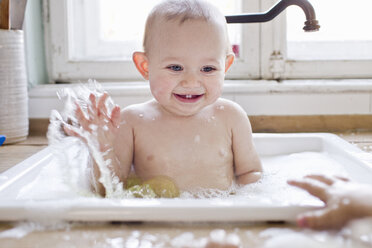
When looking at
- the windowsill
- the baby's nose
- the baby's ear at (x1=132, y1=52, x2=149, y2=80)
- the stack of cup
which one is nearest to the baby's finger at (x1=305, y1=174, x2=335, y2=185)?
the baby's nose

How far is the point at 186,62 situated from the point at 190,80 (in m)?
0.04

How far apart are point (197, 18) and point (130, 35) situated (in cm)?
91

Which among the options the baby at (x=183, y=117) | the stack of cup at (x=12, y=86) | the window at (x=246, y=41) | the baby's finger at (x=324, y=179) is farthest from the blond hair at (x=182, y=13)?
the window at (x=246, y=41)

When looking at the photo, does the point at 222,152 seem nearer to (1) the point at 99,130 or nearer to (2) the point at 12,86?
(1) the point at 99,130

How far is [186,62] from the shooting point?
93 centimetres

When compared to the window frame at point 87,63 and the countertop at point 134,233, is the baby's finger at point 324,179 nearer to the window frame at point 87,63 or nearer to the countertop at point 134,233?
the countertop at point 134,233

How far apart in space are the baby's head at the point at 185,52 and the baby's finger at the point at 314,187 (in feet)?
1.19

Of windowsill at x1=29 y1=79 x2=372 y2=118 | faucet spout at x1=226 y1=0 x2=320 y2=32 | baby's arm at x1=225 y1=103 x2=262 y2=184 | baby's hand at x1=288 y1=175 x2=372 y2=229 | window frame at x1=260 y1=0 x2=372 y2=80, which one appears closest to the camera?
baby's hand at x1=288 y1=175 x2=372 y2=229

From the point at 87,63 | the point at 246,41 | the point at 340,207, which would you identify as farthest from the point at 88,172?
the point at 246,41

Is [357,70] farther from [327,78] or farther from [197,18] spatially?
[197,18]

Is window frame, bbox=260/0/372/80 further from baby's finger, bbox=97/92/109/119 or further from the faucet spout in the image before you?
baby's finger, bbox=97/92/109/119

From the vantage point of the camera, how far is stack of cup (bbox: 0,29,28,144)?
129 centimetres

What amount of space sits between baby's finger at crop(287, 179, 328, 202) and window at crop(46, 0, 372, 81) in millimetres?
1057

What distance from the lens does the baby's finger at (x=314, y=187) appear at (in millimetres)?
624
